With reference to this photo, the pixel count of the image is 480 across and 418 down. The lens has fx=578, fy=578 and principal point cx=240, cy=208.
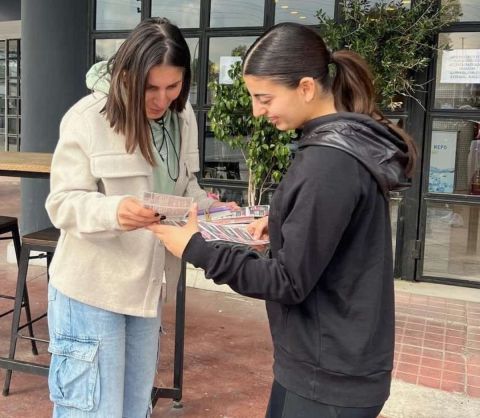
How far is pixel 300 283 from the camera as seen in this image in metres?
1.26

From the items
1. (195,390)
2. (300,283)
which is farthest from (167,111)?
(195,390)

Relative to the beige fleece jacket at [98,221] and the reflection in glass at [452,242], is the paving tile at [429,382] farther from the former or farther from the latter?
the beige fleece jacket at [98,221]

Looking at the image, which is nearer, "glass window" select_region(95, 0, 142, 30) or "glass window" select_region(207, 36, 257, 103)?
"glass window" select_region(207, 36, 257, 103)

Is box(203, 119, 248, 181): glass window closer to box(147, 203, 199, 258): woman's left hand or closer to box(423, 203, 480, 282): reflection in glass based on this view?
box(423, 203, 480, 282): reflection in glass

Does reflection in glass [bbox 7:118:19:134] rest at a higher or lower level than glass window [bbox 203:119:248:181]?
higher

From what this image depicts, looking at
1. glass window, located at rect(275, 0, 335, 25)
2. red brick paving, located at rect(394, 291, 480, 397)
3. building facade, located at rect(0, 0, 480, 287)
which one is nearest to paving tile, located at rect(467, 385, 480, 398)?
red brick paving, located at rect(394, 291, 480, 397)

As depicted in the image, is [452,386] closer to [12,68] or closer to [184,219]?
[184,219]

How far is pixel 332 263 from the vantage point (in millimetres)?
1299

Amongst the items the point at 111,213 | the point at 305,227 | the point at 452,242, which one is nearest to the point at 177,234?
the point at 111,213

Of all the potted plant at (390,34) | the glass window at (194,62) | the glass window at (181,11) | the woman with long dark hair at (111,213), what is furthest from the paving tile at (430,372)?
the glass window at (181,11)

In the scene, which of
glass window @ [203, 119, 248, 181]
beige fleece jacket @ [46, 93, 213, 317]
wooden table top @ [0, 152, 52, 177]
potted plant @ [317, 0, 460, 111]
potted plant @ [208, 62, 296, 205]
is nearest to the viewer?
beige fleece jacket @ [46, 93, 213, 317]

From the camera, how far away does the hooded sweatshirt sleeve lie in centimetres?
121

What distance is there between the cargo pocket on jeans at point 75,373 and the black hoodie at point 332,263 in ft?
2.23

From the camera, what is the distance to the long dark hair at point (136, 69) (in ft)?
5.57
